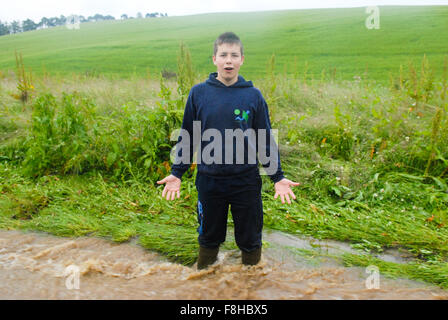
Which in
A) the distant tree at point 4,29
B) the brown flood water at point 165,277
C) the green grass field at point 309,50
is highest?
the distant tree at point 4,29

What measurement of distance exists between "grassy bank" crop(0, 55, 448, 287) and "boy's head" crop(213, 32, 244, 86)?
1.65m

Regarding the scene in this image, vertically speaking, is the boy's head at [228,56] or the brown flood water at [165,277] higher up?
the boy's head at [228,56]

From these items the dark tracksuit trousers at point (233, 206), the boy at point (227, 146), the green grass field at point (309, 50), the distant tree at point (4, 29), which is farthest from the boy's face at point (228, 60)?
the distant tree at point (4, 29)

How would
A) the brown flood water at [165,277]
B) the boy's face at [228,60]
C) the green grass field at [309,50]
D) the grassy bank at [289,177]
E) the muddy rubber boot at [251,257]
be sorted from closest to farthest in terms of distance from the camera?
the boy's face at [228,60] → the brown flood water at [165,277] → the muddy rubber boot at [251,257] → the grassy bank at [289,177] → the green grass field at [309,50]

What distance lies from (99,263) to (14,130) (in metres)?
4.77

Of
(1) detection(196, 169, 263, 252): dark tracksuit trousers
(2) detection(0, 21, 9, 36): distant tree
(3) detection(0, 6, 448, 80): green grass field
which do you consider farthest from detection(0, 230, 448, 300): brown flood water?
(2) detection(0, 21, 9, 36): distant tree

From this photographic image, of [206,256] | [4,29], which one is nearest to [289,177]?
[206,256]

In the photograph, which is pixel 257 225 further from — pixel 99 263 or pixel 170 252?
pixel 99 263

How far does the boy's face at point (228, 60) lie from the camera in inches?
95.4

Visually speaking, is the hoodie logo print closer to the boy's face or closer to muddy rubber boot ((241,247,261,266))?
the boy's face

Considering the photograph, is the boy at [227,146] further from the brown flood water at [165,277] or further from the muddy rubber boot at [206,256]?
the brown flood water at [165,277]

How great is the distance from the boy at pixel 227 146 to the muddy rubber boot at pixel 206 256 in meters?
0.17

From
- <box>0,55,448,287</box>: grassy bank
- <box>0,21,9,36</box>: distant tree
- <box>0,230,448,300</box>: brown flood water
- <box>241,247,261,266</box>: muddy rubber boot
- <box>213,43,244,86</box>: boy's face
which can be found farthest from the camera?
<box>0,21,9,36</box>: distant tree

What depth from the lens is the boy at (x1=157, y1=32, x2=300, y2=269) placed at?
7.98 ft
